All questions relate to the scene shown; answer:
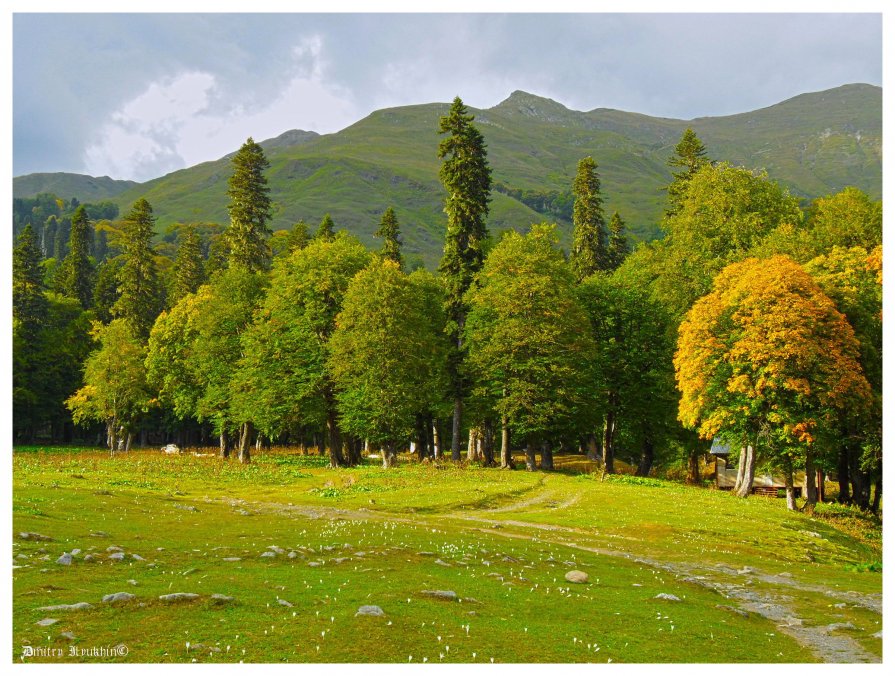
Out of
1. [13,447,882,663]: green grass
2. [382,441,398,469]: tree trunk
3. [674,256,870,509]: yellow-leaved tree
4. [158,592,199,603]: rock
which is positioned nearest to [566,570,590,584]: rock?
[13,447,882,663]: green grass

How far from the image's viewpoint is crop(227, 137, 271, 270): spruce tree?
3226 inches

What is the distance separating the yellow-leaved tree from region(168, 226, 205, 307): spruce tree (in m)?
71.5

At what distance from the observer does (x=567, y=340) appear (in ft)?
197

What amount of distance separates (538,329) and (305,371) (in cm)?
2128

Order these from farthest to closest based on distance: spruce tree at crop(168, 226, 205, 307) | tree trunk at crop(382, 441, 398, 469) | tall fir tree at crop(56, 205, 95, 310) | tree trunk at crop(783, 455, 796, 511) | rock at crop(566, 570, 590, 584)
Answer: tall fir tree at crop(56, 205, 95, 310) < spruce tree at crop(168, 226, 205, 307) < tree trunk at crop(382, 441, 398, 469) < tree trunk at crop(783, 455, 796, 511) < rock at crop(566, 570, 590, 584)

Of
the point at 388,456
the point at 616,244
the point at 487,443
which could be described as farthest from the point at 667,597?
the point at 616,244

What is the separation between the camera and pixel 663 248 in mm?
69562

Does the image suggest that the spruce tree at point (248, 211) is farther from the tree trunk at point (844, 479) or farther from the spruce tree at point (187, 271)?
the tree trunk at point (844, 479)

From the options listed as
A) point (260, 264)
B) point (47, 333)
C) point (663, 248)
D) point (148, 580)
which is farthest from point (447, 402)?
point (47, 333)

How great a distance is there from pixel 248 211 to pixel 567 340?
43.9 meters

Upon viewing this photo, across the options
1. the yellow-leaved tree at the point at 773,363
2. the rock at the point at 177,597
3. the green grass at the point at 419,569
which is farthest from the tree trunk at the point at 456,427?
the rock at the point at 177,597

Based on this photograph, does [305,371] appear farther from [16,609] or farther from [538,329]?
[16,609]

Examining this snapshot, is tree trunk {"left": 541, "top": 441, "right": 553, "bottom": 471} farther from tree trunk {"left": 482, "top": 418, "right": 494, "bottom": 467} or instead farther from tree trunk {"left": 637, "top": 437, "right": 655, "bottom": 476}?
tree trunk {"left": 637, "top": 437, "right": 655, "bottom": 476}

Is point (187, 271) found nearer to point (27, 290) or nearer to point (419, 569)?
point (27, 290)
